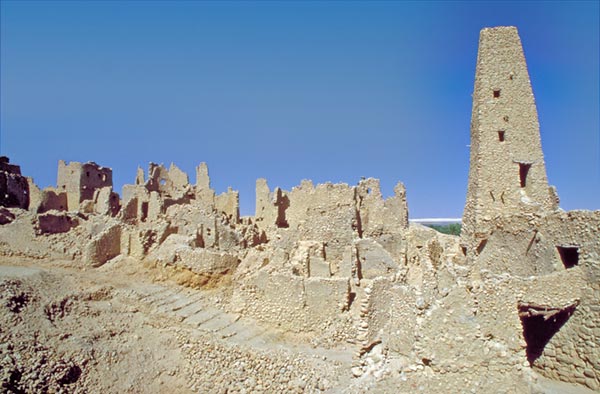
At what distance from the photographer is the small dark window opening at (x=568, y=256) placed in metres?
10.9

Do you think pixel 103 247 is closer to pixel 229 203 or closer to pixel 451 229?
pixel 229 203

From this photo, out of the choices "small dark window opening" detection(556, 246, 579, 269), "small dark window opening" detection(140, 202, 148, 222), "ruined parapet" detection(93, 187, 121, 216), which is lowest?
"small dark window opening" detection(556, 246, 579, 269)

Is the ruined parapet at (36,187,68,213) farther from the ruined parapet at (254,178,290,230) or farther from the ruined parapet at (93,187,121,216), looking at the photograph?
the ruined parapet at (254,178,290,230)

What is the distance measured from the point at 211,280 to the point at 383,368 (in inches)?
373

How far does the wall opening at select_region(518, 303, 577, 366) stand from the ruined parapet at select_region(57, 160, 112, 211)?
2925 centimetres

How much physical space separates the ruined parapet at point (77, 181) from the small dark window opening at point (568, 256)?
29836mm

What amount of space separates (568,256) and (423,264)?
3.74 metres

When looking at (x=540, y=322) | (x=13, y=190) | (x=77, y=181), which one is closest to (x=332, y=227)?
(x=540, y=322)

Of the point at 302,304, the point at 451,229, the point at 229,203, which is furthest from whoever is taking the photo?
the point at 451,229

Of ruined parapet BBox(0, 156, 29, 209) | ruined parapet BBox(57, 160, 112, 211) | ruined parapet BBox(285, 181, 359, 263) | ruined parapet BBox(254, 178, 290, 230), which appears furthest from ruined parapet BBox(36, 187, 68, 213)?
ruined parapet BBox(285, 181, 359, 263)

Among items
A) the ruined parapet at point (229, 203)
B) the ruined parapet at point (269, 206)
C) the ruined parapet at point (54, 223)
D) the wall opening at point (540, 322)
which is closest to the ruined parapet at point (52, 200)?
the ruined parapet at point (54, 223)

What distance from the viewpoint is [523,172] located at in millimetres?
14234

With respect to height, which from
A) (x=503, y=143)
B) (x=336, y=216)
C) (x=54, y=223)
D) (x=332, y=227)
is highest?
(x=503, y=143)

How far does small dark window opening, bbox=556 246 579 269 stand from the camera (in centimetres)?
1095
